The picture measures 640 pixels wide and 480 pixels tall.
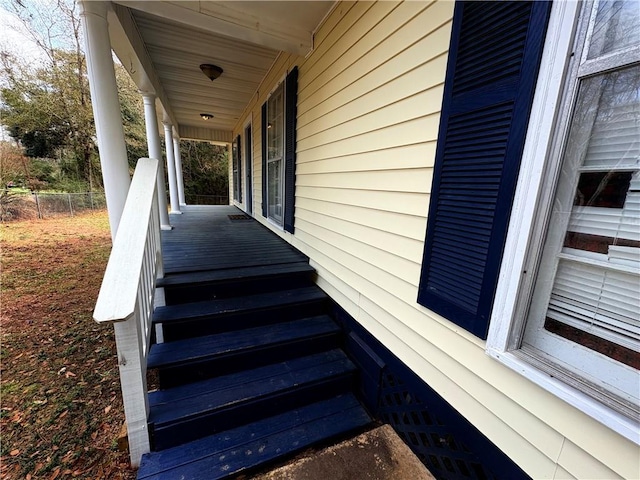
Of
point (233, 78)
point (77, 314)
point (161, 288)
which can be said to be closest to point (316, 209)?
point (161, 288)

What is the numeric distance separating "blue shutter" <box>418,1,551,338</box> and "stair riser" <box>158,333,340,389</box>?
4.06ft

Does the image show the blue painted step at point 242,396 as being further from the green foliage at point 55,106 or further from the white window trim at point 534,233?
the green foliage at point 55,106

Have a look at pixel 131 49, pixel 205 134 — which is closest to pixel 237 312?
pixel 131 49

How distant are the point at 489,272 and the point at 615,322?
38 cm

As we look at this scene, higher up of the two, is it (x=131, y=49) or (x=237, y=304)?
(x=131, y=49)

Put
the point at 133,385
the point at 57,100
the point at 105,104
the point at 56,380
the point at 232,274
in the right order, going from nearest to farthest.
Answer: the point at 133,385, the point at 105,104, the point at 56,380, the point at 232,274, the point at 57,100

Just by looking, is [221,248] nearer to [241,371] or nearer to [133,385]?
[241,371]

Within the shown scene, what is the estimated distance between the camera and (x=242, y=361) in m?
2.07

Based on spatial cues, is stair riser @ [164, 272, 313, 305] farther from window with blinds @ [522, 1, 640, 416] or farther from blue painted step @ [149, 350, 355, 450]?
window with blinds @ [522, 1, 640, 416]

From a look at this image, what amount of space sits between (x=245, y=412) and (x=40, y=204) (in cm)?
1257

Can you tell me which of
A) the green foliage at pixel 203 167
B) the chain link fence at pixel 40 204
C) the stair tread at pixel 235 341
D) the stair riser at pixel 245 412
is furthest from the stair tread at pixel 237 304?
the green foliage at pixel 203 167

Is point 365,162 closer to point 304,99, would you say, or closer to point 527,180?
point 527,180

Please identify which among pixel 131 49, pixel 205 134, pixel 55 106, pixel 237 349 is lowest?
pixel 237 349

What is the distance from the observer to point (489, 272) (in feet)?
3.71
